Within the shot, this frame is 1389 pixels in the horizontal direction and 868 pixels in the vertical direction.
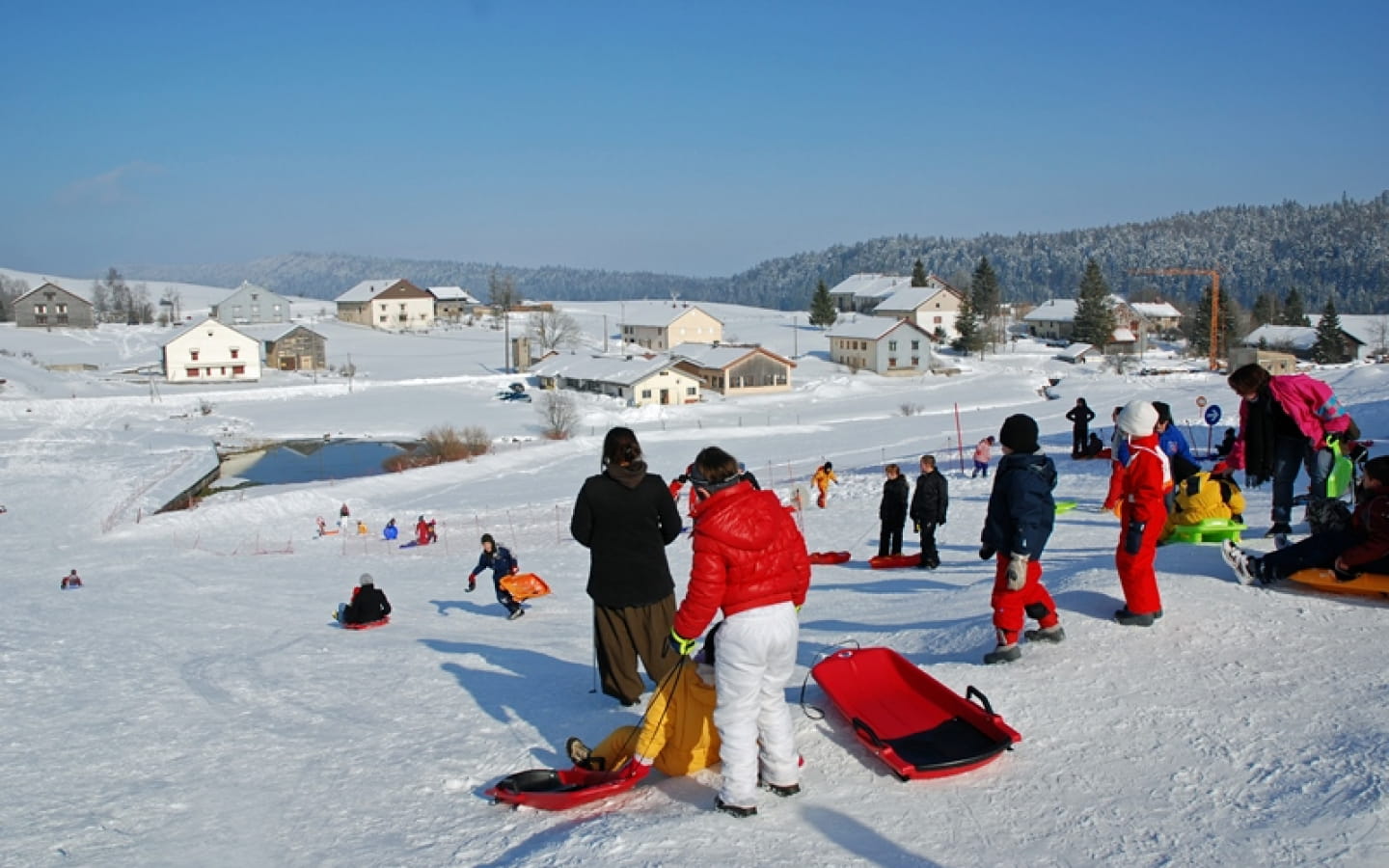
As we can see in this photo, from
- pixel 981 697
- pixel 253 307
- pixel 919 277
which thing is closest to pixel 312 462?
pixel 981 697

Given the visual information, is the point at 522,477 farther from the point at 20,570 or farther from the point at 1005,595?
the point at 1005,595

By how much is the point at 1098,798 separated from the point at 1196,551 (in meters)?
4.87

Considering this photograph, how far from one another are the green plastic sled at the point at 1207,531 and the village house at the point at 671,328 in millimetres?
77879

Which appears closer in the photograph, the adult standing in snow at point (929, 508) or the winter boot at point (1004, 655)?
the winter boot at point (1004, 655)

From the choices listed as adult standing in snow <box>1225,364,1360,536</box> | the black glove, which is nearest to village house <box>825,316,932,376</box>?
adult standing in snow <box>1225,364,1360,536</box>

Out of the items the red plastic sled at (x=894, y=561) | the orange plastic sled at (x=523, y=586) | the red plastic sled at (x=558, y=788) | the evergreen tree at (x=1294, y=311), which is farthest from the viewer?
the evergreen tree at (x=1294, y=311)

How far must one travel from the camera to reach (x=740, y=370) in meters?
65.7

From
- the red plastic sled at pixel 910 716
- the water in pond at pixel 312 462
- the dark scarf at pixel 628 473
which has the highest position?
the dark scarf at pixel 628 473

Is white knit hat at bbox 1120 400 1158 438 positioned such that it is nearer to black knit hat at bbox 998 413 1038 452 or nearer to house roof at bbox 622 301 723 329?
black knit hat at bbox 998 413 1038 452

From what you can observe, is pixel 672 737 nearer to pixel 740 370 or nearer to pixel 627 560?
pixel 627 560

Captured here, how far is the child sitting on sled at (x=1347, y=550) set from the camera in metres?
7.21

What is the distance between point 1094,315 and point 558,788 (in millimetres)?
89503

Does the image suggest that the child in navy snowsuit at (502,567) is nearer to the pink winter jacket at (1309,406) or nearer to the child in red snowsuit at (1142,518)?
the child in red snowsuit at (1142,518)

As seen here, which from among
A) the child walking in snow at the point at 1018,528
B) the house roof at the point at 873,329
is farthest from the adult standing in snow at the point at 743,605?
the house roof at the point at 873,329
